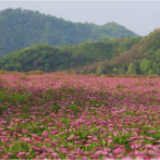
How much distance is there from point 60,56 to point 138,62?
47.6m

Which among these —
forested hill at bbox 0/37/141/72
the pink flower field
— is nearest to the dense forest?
forested hill at bbox 0/37/141/72

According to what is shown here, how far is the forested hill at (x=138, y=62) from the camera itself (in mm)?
94238

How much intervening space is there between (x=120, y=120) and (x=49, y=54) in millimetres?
128134

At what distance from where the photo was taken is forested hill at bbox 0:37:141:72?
124375 mm

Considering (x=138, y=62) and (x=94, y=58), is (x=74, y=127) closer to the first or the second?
(x=138, y=62)

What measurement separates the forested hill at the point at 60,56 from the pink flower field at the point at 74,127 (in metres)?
111

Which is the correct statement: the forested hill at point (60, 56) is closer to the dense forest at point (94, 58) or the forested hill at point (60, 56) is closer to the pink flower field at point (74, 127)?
the dense forest at point (94, 58)

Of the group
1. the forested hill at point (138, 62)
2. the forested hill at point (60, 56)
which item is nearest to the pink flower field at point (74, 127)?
the forested hill at point (138, 62)

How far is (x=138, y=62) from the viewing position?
341 feet

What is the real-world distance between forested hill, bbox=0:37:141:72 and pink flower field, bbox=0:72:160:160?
111m

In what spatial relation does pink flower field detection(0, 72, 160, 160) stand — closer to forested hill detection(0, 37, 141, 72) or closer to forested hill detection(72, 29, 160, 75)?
forested hill detection(72, 29, 160, 75)

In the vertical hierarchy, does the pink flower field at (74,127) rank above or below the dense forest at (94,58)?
below

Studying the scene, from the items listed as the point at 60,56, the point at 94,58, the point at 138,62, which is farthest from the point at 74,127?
the point at 94,58

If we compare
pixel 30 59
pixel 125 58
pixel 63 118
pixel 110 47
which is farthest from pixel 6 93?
pixel 110 47
